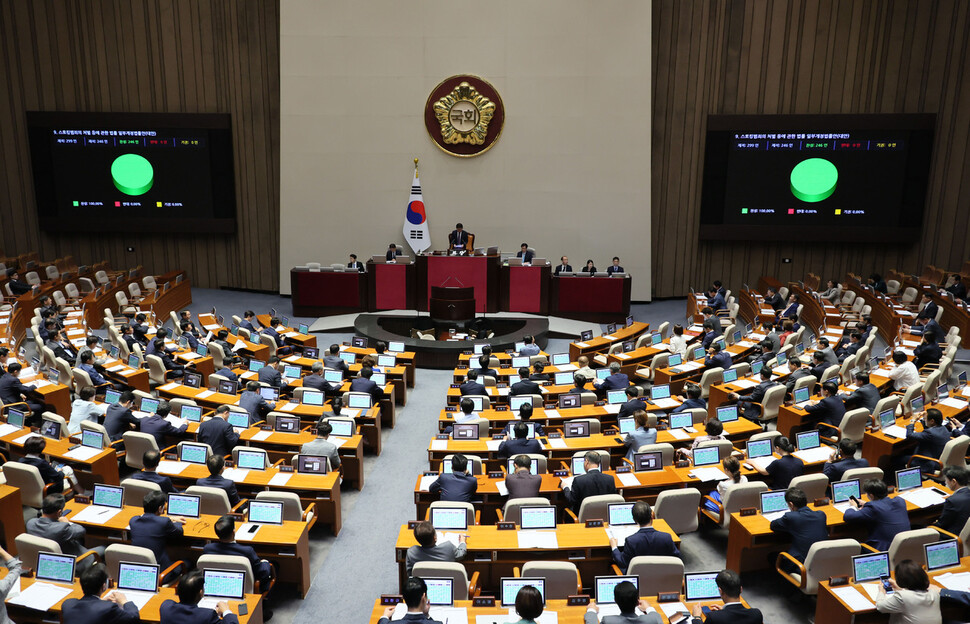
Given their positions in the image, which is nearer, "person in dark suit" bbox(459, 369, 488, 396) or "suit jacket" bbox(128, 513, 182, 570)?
"suit jacket" bbox(128, 513, 182, 570)

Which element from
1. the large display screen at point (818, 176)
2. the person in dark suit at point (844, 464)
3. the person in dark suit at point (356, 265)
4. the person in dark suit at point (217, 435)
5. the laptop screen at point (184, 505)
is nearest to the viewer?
the laptop screen at point (184, 505)

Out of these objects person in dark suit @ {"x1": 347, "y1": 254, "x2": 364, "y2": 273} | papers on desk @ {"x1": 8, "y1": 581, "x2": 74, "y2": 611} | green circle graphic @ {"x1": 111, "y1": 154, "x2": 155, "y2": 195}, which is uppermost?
green circle graphic @ {"x1": 111, "y1": 154, "x2": 155, "y2": 195}

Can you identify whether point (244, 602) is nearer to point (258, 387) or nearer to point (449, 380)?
point (258, 387)

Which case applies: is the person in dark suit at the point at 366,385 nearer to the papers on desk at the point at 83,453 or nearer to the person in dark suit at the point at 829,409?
the papers on desk at the point at 83,453

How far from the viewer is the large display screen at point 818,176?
1956cm

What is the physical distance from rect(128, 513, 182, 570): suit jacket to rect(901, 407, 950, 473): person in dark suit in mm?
7983

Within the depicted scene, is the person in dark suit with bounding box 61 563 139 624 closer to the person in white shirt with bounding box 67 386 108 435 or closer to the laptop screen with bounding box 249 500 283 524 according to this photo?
the laptop screen with bounding box 249 500 283 524

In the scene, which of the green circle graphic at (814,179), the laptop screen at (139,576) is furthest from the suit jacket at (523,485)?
the green circle graphic at (814,179)

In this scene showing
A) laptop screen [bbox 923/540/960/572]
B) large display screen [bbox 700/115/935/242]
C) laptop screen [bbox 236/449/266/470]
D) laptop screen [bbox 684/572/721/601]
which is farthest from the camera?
large display screen [bbox 700/115/935/242]

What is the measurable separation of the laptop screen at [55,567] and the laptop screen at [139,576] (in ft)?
1.44

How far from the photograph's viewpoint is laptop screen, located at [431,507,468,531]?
268 inches

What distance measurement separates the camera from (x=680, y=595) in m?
5.84

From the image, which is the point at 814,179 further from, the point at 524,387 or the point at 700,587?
the point at 700,587

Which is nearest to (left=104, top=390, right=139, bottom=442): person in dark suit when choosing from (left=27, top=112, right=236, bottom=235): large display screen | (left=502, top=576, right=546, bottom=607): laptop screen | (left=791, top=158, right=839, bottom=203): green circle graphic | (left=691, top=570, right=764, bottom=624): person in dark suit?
(left=502, top=576, right=546, bottom=607): laptop screen
